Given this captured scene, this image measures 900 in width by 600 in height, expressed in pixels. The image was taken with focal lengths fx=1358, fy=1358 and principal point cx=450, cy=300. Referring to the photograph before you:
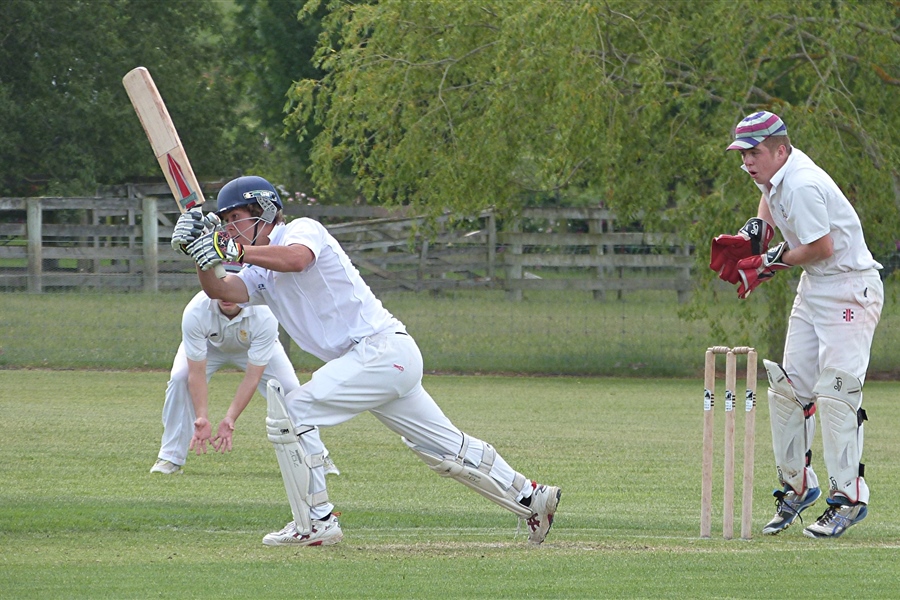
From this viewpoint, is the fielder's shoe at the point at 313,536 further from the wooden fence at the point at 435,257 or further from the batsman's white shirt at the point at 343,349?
the wooden fence at the point at 435,257

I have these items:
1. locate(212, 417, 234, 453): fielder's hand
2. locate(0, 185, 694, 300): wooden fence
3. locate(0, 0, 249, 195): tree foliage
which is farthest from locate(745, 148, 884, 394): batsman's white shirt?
locate(0, 0, 249, 195): tree foliage

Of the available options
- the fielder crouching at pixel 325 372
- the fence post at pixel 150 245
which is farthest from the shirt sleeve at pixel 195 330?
the fence post at pixel 150 245

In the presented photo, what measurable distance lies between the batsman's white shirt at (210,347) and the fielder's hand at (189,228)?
2.75 meters

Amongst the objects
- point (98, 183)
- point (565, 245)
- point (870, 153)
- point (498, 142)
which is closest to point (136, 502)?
point (498, 142)

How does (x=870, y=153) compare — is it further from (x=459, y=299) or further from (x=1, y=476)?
(x=1, y=476)

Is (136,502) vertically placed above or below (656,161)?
below

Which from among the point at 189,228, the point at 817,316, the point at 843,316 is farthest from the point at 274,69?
the point at 189,228

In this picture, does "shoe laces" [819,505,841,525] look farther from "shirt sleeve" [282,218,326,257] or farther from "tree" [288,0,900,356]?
"tree" [288,0,900,356]

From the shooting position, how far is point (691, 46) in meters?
16.3

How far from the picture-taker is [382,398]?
6.27 m

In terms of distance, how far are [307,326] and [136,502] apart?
80.5 inches

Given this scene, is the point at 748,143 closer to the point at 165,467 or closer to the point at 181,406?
the point at 181,406

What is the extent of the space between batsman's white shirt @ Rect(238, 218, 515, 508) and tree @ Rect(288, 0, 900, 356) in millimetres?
9382

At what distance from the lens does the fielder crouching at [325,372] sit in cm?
617
